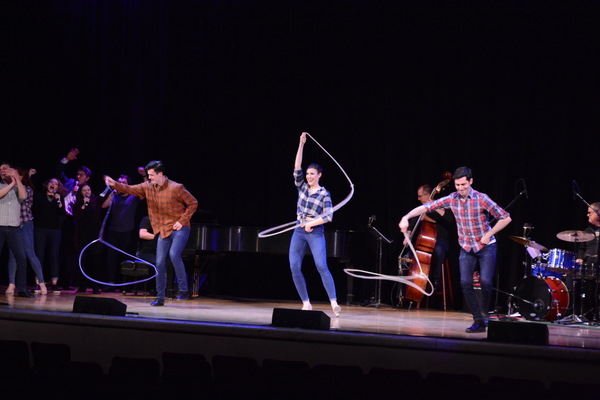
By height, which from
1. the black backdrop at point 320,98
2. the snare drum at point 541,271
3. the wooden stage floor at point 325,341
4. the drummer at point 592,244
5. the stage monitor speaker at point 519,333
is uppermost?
the black backdrop at point 320,98

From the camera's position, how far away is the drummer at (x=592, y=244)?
33.7 ft

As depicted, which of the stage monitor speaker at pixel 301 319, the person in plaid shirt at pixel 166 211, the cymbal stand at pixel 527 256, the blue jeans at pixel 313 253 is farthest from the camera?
the cymbal stand at pixel 527 256

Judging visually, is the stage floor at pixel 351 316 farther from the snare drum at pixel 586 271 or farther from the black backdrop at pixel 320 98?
the black backdrop at pixel 320 98

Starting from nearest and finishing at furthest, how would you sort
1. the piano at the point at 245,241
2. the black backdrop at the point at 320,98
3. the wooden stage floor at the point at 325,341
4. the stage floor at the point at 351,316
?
the wooden stage floor at the point at 325,341, the stage floor at the point at 351,316, the piano at the point at 245,241, the black backdrop at the point at 320,98

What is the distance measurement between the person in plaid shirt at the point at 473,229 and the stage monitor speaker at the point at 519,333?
866 mm

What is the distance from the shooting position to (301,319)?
25.2ft

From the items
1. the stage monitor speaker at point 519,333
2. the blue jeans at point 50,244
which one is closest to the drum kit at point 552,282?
the stage monitor speaker at point 519,333

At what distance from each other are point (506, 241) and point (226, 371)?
783 cm

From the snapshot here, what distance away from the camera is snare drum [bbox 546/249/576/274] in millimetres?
10203

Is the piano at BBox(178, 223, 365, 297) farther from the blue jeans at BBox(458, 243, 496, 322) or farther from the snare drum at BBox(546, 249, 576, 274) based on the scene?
the blue jeans at BBox(458, 243, 496, 322)

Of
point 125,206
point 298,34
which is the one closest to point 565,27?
point 298,34

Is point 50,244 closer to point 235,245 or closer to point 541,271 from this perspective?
point 235,245

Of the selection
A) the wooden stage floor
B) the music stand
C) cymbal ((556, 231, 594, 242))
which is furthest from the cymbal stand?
the music stand

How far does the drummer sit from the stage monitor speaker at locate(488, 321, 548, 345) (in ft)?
11.5
